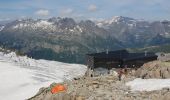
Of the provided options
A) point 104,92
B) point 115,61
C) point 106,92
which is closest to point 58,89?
point 104,92

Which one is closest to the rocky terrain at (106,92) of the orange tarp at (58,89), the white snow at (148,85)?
the orange tarp at (58,89)

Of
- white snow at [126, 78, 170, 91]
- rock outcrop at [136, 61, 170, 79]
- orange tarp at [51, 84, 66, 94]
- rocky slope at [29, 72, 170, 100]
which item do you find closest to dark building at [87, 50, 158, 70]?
rock outcrop at [136, 61, 170, 79]

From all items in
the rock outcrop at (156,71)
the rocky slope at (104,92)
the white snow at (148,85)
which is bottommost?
the rocky slope at (104,92)

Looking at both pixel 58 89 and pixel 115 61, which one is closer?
pixel 58 89

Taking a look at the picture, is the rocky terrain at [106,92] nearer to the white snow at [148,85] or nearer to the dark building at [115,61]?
the white snow at [148,85]

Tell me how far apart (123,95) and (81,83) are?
31.5 feet

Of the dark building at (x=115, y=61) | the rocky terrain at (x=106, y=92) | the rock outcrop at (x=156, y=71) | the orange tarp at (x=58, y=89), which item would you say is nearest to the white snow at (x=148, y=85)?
the rocky terrain at (x=106, y=92)

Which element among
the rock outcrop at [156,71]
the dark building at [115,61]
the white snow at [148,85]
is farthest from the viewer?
the dark building at [115,61]

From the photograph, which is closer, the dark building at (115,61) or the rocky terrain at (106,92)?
the rocky terrain at (106,92)

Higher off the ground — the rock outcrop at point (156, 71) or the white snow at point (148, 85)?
the rock outcrop at point (156, 71)

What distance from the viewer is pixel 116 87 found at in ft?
144

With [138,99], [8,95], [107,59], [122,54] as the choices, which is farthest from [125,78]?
[8,95]

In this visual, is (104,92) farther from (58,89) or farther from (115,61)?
(115,61)

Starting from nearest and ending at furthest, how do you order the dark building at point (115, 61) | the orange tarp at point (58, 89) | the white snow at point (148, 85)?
the white snow at point (148, 85) < the orange tarp at point (58, 89) < the dark building at point (115, 61)
